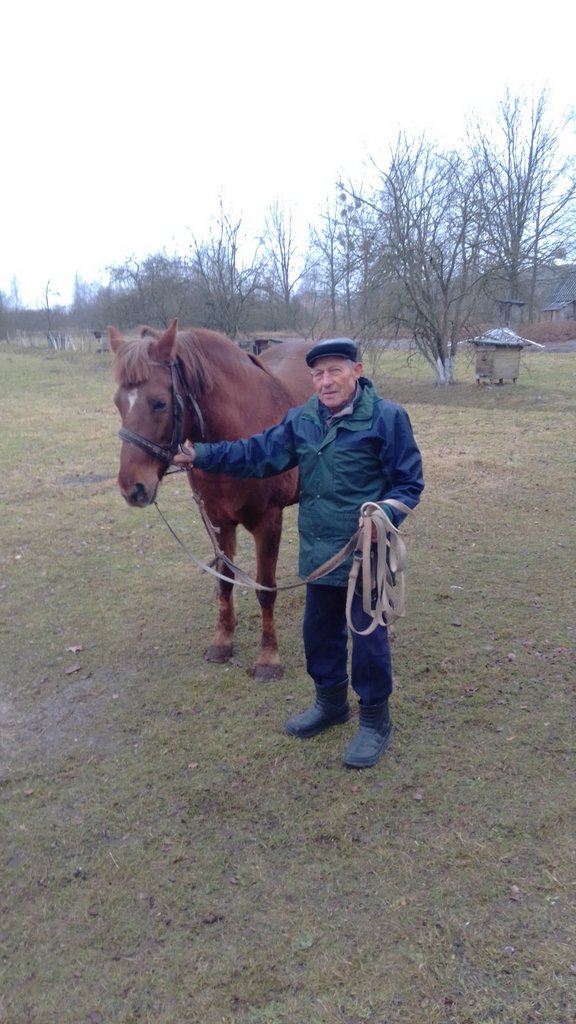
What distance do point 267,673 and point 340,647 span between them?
0.78 metres

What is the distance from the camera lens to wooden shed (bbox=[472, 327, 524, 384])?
1658 cm

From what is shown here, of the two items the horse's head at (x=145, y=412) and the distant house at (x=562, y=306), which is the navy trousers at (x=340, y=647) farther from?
the distant house at (x=562, y=306)

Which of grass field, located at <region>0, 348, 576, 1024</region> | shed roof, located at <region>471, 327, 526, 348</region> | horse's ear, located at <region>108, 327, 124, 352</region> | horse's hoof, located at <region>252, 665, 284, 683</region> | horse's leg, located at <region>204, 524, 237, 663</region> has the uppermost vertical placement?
shed roof, located at <region>471, 327, 526, 348</region>

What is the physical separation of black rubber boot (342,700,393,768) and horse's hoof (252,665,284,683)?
0.80 meters

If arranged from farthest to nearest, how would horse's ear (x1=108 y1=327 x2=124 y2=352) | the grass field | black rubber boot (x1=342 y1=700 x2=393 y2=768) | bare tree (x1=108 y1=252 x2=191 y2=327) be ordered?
bare tree (x1=108 y1=252 x2=191 y2=327), horse's ear (x1=108 y1=327 x2=124 y2=352), black rubber boot (x1=342 y1=700 x2=393 y2=768), the grass field

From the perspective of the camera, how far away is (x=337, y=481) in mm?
2920

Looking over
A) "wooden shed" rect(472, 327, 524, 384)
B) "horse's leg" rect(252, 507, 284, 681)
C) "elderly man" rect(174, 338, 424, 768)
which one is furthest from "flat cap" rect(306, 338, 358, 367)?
"wooden shed" rect(472, 327, 524, 384)

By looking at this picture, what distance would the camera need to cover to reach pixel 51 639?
4.60 metres

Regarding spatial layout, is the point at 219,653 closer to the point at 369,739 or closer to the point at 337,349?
the point at 369,739

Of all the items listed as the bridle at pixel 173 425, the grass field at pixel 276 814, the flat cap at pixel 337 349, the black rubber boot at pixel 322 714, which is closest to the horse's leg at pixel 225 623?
the grass field at pixel 276 814

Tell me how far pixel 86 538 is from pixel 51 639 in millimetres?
2223

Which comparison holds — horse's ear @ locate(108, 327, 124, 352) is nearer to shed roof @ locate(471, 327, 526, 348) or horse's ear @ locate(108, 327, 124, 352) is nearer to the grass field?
the grass field

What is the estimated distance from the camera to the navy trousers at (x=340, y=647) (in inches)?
120

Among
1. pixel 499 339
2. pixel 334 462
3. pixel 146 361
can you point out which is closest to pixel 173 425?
pixel 146 361
